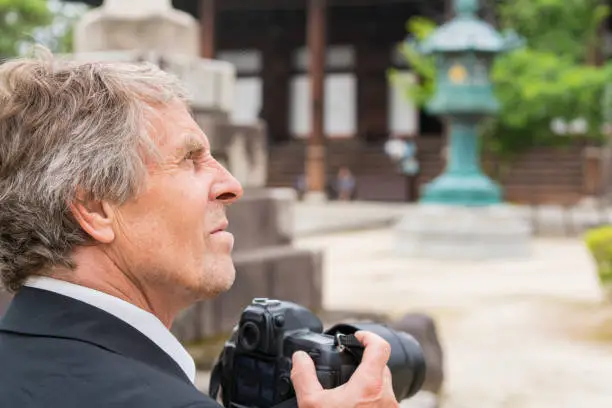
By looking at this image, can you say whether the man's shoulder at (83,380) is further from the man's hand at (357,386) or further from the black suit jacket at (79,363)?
the man's hand at (357,386)

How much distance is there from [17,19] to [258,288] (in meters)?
12.8

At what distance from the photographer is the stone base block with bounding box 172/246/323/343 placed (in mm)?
3971

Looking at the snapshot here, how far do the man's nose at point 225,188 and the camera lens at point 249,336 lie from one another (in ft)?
0.79

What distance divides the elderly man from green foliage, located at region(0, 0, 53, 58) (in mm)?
14886

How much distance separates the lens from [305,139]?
2066cm

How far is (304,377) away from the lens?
1.03m

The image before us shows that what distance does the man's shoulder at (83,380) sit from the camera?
2.89 ft

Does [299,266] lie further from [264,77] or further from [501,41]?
[264,77]

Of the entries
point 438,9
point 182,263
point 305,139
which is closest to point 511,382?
point 182,263

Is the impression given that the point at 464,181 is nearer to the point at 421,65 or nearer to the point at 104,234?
the point at 421,65

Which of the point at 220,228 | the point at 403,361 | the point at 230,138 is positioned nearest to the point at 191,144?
the point at 220,228

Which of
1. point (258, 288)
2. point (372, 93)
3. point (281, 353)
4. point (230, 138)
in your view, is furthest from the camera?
point (372, 93)

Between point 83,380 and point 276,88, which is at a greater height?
point 276,88

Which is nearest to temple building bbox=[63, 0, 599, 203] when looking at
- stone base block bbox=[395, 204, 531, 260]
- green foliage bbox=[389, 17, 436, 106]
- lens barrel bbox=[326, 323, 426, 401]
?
green foliage bbox=[389, 17, 436, 106]
